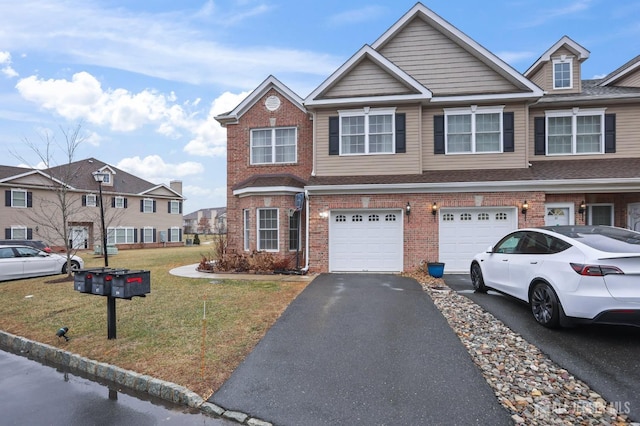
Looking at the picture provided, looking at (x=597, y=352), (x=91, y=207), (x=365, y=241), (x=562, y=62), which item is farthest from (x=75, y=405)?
(x=91, y=207)

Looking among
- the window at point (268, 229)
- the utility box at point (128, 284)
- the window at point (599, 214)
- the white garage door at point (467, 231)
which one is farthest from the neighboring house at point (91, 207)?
the window at point (599, 214)

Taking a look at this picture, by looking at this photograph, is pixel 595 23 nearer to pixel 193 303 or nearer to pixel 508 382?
pixel 508 382

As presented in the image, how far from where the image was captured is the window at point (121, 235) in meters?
31.3

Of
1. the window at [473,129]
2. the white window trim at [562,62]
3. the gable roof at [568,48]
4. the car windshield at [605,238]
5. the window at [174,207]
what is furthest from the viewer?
the window at [174,207]

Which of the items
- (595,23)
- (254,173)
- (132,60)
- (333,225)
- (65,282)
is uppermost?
(595,23)

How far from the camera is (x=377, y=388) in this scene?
4.00 meters

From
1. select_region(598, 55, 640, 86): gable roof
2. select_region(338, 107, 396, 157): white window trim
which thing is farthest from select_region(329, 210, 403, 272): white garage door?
select_region(598, 55, 640, 86): gable roof

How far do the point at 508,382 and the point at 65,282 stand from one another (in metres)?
13.6

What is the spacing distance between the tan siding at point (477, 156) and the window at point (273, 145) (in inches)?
212

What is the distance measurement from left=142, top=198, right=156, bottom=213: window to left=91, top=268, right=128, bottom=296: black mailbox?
1255 inches

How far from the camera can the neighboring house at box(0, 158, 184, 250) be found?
26.1 m

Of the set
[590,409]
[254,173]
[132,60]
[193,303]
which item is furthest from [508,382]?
[132,60]

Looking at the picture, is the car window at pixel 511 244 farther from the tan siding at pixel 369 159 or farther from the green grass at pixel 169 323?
the tan siding at pixel 369 159

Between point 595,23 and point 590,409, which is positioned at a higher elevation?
point 595,23
